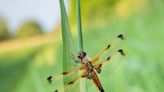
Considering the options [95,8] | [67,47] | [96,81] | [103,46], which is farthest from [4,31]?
[67,47]

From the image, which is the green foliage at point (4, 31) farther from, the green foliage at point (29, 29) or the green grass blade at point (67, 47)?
the green grass blade at point (67, 47)

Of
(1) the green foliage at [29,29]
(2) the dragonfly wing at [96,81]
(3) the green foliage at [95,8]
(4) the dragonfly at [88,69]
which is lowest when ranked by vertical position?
(2) the dragonfly wing at [96,81]

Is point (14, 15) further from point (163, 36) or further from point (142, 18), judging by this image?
point (163, 36)

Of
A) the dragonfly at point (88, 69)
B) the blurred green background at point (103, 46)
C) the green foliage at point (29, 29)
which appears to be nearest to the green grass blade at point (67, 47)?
the dragonfly at point (88, 69)

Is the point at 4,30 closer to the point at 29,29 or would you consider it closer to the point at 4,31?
the point at 4,31

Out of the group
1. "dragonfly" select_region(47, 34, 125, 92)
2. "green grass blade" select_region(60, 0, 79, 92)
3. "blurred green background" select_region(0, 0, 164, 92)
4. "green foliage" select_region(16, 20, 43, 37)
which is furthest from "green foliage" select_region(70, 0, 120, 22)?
"green grass blade" select_region(60, 0, 79, 92)

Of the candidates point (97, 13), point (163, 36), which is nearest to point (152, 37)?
point (163, 36)

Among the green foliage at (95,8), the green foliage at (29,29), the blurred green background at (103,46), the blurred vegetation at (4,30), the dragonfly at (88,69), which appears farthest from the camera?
the blurred vegetation at (4,30)
